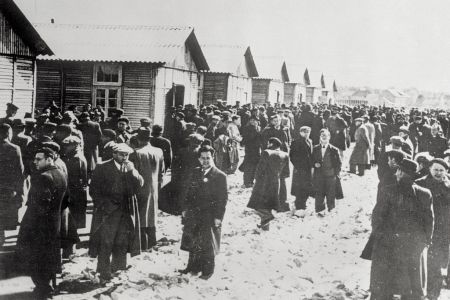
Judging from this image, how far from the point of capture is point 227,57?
32781 millimetres

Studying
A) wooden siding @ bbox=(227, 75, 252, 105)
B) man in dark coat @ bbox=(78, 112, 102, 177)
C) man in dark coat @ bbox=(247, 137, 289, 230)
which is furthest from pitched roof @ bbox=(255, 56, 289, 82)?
man in dark coat @ bbox=(247, 137, 289, 230)

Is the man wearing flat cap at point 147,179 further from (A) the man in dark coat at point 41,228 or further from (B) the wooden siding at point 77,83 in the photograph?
(B) the wooden siding at point 77,83

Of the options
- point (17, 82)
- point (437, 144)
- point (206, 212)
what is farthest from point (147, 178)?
point (17, 82)

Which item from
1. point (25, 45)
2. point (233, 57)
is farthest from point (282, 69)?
point (25, 45)

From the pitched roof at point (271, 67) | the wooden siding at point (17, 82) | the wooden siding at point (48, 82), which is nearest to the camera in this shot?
the wooden siding at point (17, 82)

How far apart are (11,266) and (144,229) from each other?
6.72 ft

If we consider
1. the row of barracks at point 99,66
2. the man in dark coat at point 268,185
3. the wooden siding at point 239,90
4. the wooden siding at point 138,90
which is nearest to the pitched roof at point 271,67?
the wooden siding at point 239,90

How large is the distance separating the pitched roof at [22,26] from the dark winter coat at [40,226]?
11.3 metres

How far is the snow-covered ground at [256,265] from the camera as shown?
6.40 metres

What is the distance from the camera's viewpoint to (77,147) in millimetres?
7367

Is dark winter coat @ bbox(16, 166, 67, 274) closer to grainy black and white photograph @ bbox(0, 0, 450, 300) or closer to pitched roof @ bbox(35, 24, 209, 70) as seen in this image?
grainy black and white photograph @ bbox(0, 0, 450, 300)

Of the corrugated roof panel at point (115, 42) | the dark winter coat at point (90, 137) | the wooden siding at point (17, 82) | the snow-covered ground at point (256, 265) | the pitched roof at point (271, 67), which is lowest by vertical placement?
the snow-covered ground at point (256, 265)

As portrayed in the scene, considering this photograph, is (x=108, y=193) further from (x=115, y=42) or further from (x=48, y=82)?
(x=115, y=42)

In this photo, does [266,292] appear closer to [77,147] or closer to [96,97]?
[77,147]
